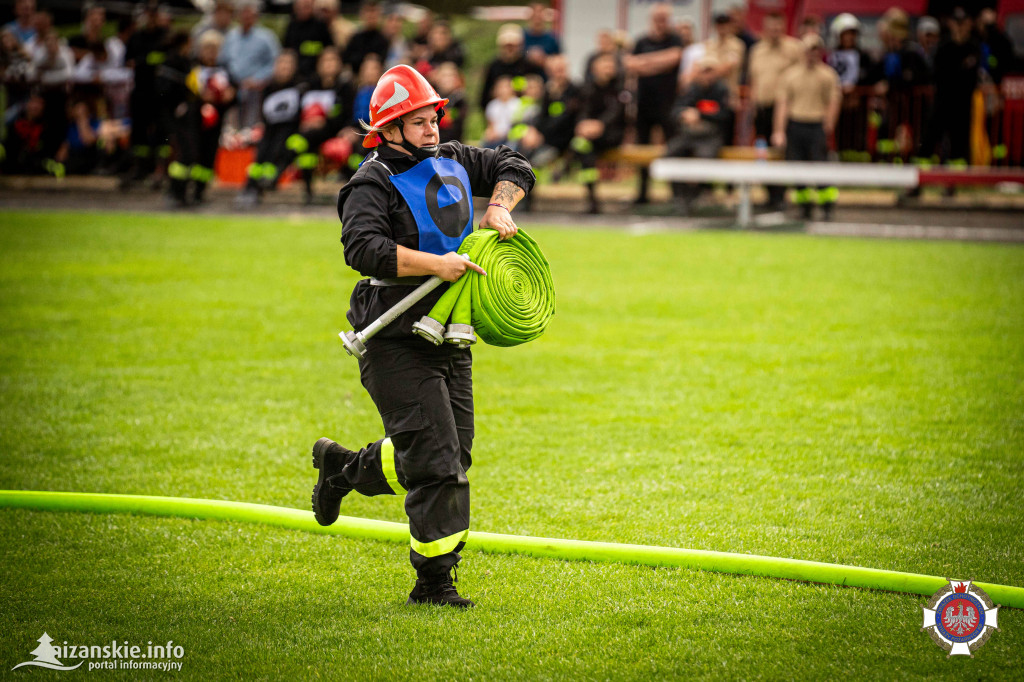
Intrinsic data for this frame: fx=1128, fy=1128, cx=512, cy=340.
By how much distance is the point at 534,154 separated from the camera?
17328 mm

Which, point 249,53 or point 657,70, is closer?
point 657,70

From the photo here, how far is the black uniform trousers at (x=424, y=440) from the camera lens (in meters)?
4.18

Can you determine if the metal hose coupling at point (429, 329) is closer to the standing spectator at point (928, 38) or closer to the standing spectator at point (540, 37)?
the standing spectator at point (540, 37)

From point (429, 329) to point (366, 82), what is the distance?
538 inches

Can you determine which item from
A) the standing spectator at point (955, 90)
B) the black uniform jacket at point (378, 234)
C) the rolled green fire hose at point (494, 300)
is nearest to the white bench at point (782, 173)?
the standing spectator at point (955, 90)

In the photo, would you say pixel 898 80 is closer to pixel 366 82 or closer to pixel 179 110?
pixel 366 82

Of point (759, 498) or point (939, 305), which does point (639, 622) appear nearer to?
point (759, 498)

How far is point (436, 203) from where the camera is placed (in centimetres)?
427

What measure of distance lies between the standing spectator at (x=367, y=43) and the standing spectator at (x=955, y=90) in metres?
8.64

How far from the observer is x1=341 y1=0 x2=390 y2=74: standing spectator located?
710 inches

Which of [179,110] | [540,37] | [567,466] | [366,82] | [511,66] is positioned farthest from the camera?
[540,37]

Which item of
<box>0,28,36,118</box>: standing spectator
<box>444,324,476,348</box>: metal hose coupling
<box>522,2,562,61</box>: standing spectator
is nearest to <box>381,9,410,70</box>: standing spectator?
<box>522,2,562,61</box>: standing spectator

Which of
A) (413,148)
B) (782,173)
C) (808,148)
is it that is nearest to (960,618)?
(413,148)

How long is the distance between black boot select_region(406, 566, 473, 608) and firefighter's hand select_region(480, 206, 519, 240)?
4.28ft
